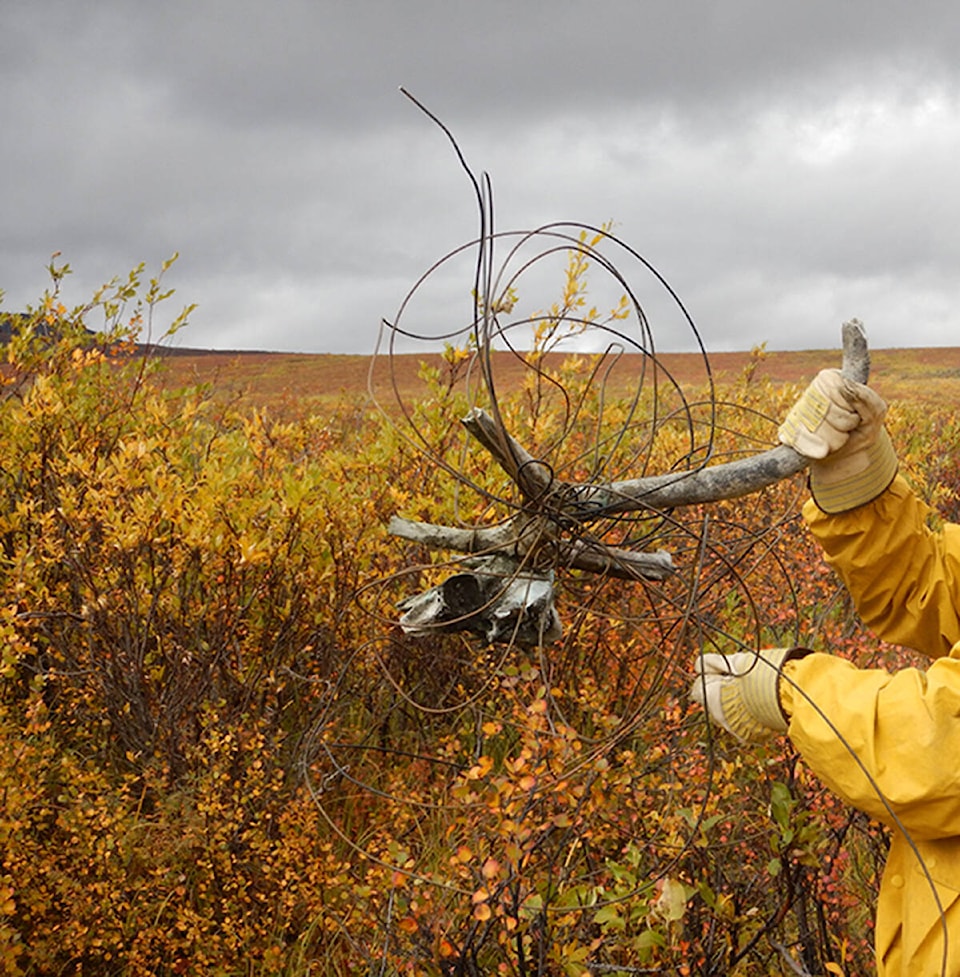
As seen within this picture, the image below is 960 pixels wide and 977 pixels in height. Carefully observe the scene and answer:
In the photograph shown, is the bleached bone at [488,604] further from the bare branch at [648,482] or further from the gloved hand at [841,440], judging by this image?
the gloved hand at [841,440]

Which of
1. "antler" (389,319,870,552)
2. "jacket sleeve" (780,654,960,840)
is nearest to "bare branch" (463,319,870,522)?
"antler" (389,319,870,552)

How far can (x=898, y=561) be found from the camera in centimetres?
199

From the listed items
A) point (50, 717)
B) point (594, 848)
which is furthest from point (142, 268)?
point (594, 848)

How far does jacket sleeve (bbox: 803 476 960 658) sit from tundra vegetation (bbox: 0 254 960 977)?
0.54 feet

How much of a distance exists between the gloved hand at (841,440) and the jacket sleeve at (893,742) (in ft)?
1.78

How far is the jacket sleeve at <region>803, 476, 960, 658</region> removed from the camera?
1.96 m

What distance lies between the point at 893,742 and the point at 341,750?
7.72 feet

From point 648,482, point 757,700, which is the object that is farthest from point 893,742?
point 648,482

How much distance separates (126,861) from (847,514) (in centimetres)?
247

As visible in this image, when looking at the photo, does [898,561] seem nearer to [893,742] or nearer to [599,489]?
[893,742]

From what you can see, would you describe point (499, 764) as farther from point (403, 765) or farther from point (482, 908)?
point (482, 908)

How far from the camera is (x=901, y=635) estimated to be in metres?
2.11

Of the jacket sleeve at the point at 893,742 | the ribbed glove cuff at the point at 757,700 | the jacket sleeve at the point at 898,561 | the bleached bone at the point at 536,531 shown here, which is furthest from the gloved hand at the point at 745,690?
the jacket sleeve at the point at 898,561

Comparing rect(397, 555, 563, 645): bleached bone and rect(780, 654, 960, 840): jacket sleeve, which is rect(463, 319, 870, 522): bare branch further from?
rect(780, 654, 960, 840): jacket sleeve
